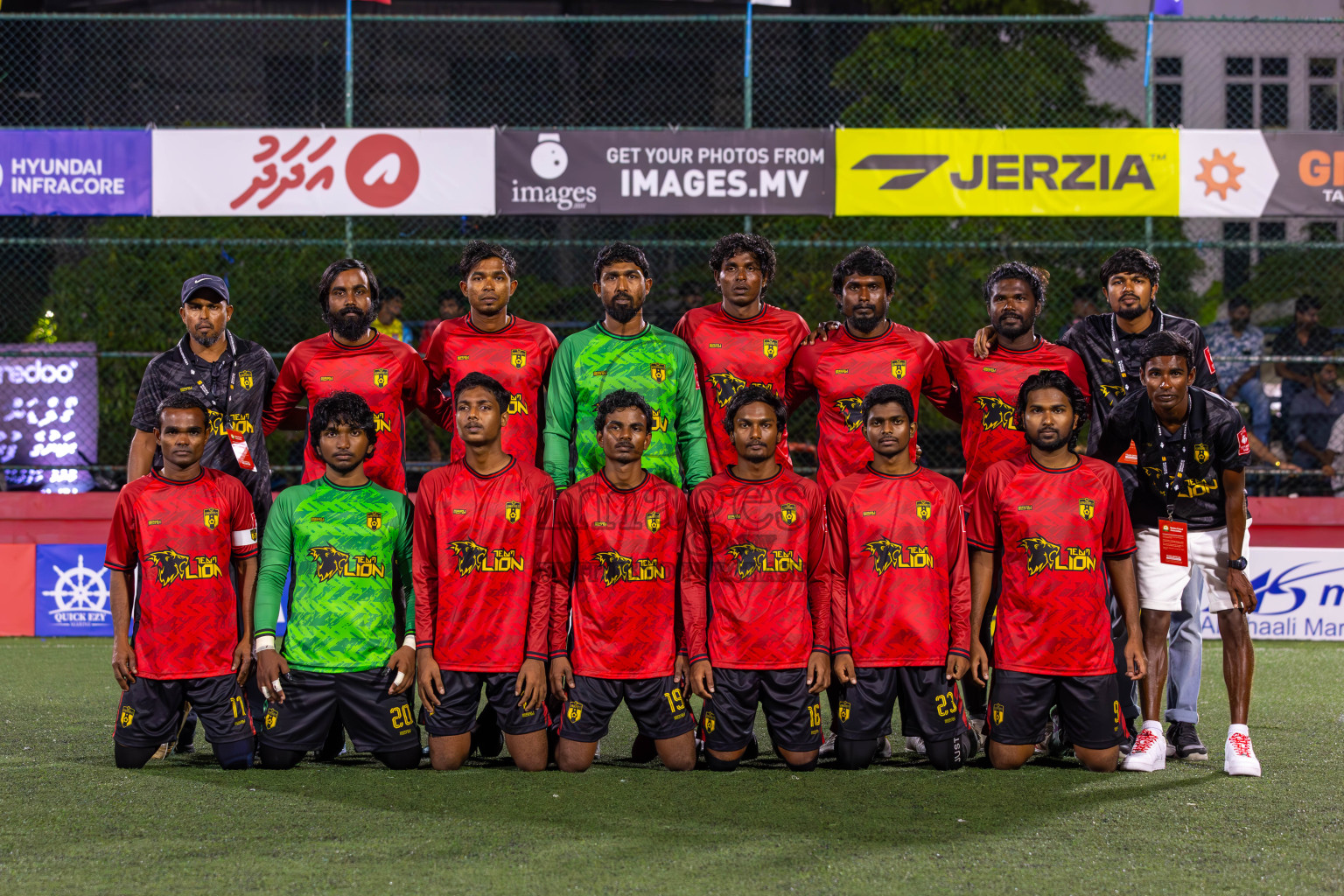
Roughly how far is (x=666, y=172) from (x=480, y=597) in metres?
5.33

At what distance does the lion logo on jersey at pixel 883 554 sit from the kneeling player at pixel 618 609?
790 millimetres

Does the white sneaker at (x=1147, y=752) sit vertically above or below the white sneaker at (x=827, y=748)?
above

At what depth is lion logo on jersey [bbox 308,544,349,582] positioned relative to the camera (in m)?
5.27

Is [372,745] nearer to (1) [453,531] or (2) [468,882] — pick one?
(1) [453,531]

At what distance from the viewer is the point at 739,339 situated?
583 cm

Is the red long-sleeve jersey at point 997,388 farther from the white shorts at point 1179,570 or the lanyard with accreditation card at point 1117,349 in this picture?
the white shorts at point 1179,570

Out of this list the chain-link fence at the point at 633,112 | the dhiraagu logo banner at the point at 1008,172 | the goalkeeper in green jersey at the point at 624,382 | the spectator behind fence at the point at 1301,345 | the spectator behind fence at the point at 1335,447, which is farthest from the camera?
the chain-link fence at the point at 633,112

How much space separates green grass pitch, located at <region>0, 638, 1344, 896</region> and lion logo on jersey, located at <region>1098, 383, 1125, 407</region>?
1576mm

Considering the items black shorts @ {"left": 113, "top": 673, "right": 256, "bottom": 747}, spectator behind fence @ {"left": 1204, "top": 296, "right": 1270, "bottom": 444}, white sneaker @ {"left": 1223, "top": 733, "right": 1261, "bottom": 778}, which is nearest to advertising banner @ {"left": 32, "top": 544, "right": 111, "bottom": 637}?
black shorts @ {"left": 113, "top": 673, "right": 256, "bottom": 747}

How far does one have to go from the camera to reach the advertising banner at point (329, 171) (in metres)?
9.80

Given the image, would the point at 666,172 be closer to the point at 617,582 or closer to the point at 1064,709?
the point at 617,582

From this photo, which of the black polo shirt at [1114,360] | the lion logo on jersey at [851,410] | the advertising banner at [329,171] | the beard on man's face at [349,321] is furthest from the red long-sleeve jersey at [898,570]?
the advertising banner at [329,171]

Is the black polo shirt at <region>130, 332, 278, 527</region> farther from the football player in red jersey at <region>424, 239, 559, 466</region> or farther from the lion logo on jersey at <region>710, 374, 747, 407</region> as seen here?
the lion logo on jersey at <region>710, 374, 747, 407</region>

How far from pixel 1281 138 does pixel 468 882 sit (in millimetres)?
8727
